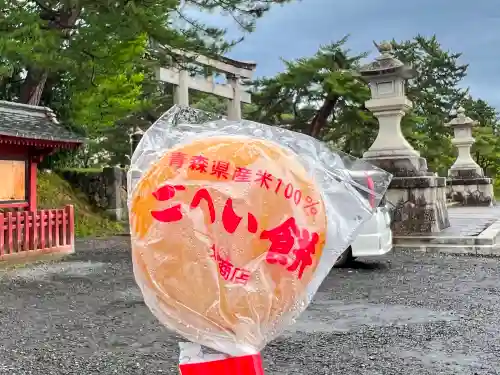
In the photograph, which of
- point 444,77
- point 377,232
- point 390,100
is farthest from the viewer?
point 444,77

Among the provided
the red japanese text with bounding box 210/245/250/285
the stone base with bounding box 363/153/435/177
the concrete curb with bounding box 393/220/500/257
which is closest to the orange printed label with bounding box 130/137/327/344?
the red japanese text with bounding box 210/245/250/285

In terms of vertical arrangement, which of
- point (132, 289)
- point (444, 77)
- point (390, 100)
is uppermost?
point (444, 77)

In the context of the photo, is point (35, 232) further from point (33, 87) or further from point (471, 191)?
point (471, 191)

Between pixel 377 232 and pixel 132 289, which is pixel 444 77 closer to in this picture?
pixel 377 232

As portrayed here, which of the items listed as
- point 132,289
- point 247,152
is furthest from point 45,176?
point 247,152

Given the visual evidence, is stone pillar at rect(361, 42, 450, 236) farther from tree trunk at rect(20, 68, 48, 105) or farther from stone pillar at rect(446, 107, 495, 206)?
stone pillar at rect(446, 107, 495, 206)

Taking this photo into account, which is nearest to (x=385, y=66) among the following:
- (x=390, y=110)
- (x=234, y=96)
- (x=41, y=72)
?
(x=390, y=110)

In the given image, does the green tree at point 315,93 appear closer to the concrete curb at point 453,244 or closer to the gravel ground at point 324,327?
the concrete curb at point 453,244

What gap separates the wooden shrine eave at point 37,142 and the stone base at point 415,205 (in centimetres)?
680

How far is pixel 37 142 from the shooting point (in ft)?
34.1

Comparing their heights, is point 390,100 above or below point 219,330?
above

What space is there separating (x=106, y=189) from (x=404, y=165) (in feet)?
30.7

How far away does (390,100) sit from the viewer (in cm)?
1152

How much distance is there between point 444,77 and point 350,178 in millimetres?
35393
